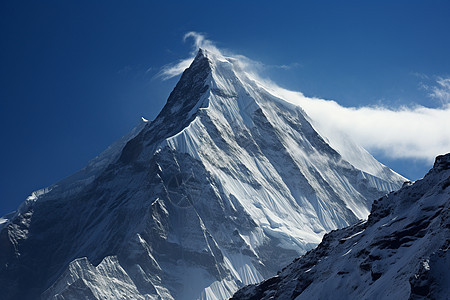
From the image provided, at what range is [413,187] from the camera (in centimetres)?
11100

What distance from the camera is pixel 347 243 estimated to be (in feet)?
373

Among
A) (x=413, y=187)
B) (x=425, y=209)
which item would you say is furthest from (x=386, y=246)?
(x=413, y=187)

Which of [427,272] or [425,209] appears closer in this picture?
[427,272]

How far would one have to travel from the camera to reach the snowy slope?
74688 mm

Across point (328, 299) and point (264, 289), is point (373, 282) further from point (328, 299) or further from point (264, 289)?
point (264, 289)

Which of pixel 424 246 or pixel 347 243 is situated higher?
pixel 347 243

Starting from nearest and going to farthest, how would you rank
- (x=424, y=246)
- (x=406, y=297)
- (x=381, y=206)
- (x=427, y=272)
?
1. (x=427, y=272)
2. (x=406, y=297)
3. (x=424, y=246)
4. (x=381, y=206)

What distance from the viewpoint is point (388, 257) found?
95.9 metres

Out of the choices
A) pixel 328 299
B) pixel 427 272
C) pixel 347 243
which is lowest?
pixel 427 272

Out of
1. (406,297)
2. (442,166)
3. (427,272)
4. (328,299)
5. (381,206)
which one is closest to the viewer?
(427,272)

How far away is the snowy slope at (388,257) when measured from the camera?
74688 millimetres

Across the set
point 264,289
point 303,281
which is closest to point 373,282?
point 303,281

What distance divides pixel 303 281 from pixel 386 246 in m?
15.7

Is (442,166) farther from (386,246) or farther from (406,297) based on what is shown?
(406,297)
